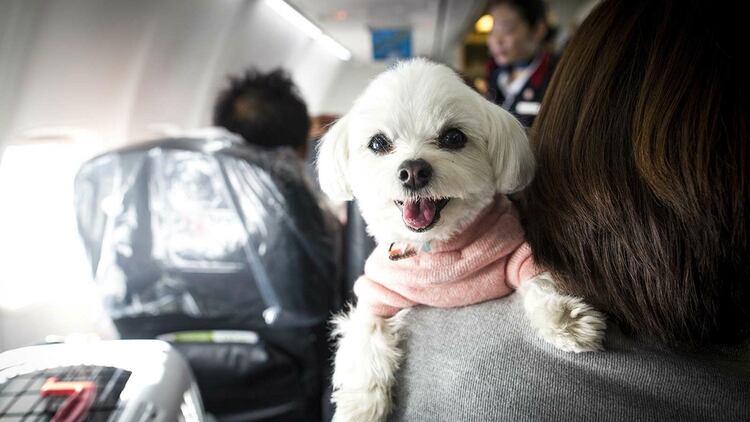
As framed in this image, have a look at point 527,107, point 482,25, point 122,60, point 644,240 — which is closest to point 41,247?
point 122,60

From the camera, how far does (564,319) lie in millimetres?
746

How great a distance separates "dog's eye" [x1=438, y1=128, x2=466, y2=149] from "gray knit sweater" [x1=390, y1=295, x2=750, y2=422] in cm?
38

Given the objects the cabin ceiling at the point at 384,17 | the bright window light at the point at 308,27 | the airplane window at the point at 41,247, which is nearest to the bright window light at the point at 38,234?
the airplane window at the point at 41,247

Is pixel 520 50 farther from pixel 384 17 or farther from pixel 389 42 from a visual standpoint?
pixel 389 42

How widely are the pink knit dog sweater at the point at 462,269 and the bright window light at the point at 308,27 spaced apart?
12.8 feet

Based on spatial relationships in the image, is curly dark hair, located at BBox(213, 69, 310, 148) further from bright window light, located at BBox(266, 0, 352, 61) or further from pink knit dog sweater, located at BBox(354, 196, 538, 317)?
bright window light, located at BBox(266, 0, 352, 61)

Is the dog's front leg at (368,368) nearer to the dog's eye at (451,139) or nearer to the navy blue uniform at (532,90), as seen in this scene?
the dog's eye at (451,139)

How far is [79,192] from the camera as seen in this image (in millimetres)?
1521

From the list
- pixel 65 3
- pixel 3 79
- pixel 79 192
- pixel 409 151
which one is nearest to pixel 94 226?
pixel 79 192

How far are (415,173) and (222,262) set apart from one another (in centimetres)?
94

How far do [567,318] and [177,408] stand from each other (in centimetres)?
68

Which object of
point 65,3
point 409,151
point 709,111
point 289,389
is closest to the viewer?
point 709,111

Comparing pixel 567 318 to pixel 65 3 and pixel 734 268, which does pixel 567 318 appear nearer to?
pixel 734 268

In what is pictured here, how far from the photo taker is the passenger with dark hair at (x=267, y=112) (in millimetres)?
2031
